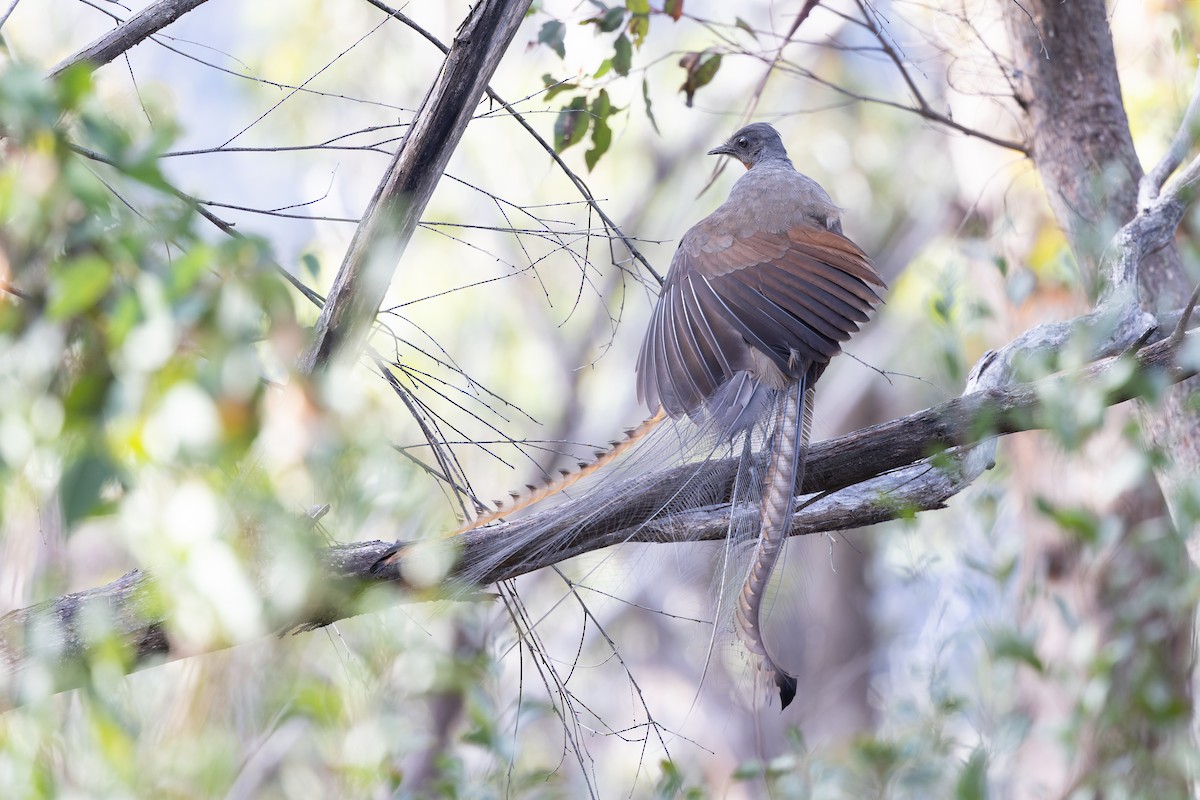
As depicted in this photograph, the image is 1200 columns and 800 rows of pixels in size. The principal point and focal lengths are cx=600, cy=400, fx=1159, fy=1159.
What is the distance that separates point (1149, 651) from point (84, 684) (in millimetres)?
3577

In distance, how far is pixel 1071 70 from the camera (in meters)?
3.42

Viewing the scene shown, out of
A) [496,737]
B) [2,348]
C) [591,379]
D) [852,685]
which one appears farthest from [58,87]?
[852,685]

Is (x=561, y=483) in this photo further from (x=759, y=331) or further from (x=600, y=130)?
(x=600, y=130)

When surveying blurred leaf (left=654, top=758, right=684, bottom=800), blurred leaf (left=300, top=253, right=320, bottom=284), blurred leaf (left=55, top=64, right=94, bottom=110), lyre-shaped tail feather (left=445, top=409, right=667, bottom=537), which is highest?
blurred leaf (left=300, top=253, right=320, bottom=284)

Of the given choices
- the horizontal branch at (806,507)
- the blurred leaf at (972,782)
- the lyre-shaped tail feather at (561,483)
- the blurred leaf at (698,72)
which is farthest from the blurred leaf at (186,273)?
the blurred leaf at (698,72)

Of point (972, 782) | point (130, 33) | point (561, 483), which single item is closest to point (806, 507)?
point (561, 483)

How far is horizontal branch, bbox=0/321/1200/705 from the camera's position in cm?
199

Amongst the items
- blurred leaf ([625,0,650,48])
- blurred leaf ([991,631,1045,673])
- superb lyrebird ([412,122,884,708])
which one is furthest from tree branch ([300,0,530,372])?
blurred leaf ([991,631,1045,673])

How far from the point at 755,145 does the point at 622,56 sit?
4.16ft

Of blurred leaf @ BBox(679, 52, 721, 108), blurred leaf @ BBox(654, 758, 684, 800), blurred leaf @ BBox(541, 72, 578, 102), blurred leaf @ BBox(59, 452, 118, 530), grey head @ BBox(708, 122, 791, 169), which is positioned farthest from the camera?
grey head @ BBox(708, 122, 791, 169)

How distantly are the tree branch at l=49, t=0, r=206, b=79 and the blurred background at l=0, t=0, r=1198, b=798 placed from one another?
12 cm

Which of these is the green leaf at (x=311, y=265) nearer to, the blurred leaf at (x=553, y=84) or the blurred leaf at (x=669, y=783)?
the blurred leaf at (x=553, y=84)

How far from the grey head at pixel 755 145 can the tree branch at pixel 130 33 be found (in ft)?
7.65

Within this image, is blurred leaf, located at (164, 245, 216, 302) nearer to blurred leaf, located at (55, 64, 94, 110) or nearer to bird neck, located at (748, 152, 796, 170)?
blurred leaf, located at (55, 64, 94, 110)
